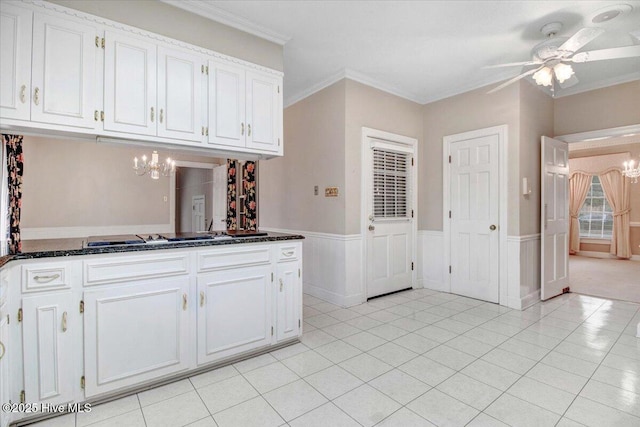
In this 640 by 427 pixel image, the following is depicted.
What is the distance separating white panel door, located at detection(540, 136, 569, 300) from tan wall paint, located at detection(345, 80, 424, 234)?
6.62 ft

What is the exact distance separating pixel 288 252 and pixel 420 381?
4.56ft

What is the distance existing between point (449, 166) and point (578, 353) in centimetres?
255

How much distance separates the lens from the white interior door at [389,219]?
4.05 metres

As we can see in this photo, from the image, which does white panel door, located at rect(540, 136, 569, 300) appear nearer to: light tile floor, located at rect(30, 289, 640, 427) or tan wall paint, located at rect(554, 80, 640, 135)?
tan wall paint, located at rect(554, 80, 640, 135)

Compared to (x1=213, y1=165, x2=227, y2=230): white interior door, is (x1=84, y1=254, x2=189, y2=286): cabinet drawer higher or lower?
lower

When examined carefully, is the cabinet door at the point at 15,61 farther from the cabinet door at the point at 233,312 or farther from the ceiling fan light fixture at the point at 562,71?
the ceiling fan light fixture at the point at 562,71

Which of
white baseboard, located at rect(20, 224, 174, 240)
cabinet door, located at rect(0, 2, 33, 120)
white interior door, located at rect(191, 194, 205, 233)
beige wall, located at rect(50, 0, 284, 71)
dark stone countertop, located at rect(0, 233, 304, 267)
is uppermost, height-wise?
beige wall, located at rect(50, 0, 284, 71)

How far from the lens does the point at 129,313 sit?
198 cm

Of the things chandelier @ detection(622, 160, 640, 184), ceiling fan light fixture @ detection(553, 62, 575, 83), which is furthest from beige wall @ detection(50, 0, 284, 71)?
chandelier @ detection(622, 160, 640, 184)

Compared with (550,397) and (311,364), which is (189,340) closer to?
(311,364)

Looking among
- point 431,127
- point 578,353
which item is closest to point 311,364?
point 578,353

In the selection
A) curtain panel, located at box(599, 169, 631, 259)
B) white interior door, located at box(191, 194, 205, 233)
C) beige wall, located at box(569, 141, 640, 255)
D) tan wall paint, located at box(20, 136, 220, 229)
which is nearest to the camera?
tan wall paint, located at box(20, 136, 220, 229)

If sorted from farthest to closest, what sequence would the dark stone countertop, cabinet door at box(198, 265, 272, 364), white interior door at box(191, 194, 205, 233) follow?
white interior door at box(191, 194, 205, 233)
cabinet door at box(198, 265, 272, 364)
the dark stone countertop

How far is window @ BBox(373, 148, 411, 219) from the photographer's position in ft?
13.6
